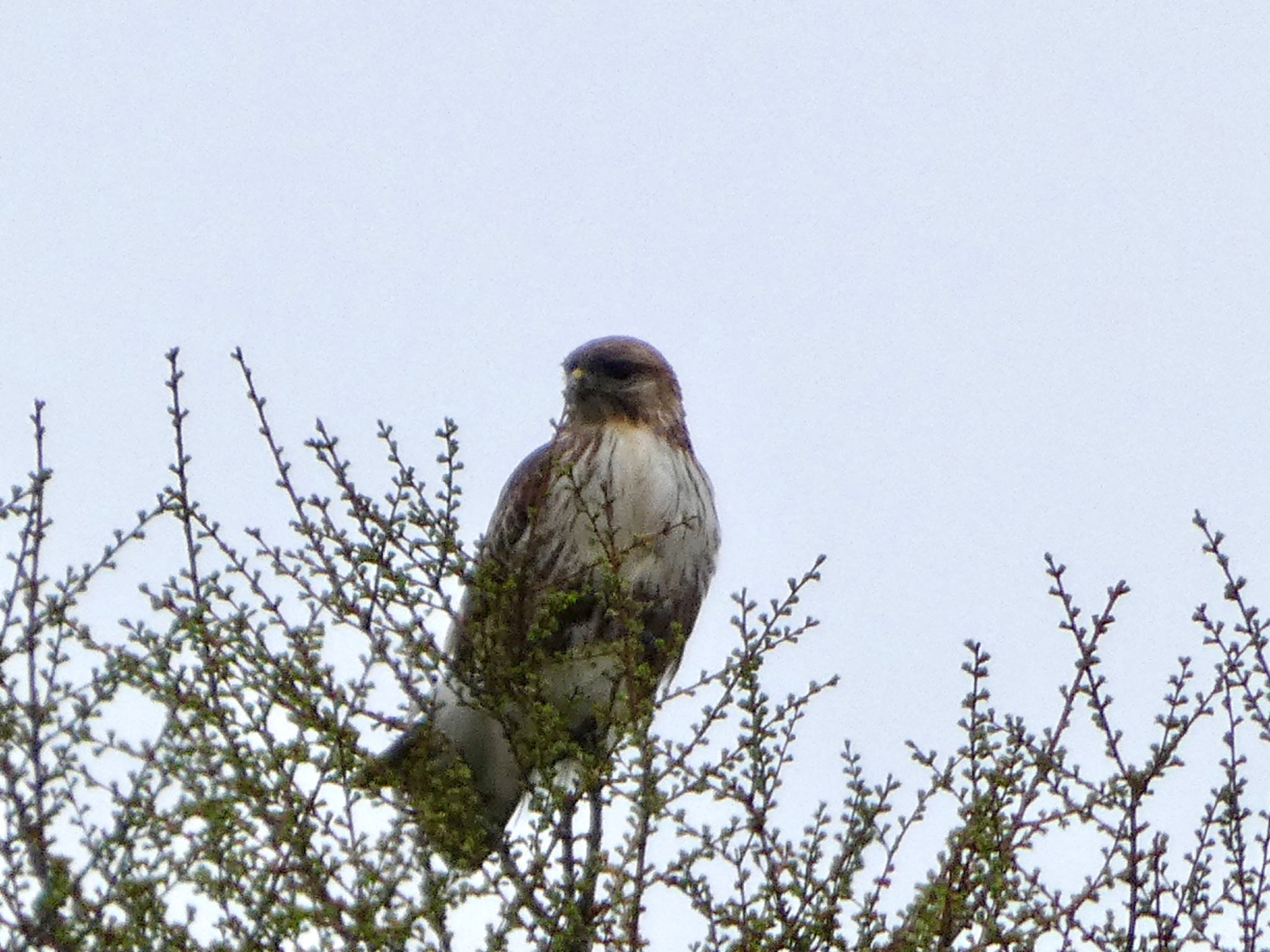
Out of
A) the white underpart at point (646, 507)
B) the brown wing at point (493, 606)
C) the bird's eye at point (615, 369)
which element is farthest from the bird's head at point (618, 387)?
the brown wing at point (493, 606)

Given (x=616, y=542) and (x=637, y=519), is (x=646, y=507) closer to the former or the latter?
(x=637, y=519)

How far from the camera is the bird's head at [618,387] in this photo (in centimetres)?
606

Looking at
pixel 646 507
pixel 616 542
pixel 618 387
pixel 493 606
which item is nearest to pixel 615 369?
pixel 618 387

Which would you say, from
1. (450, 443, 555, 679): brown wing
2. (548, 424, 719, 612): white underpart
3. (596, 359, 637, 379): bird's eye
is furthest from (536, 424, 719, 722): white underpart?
(450, 443, 555, 679): brown wing

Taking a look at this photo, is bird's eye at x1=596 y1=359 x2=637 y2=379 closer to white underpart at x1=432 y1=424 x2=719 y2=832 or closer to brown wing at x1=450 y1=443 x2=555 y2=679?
white underpart at x1=432 y1=424 x2=719 y2=832

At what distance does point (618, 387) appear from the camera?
610 centimetres

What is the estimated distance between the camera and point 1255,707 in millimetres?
3861

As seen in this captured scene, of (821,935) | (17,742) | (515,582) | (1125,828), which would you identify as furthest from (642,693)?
(17,742)

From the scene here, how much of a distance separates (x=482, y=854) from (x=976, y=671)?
1.12m

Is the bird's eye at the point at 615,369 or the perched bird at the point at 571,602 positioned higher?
the bird's eye at the point at 615,369

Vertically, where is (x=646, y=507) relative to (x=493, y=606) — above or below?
above

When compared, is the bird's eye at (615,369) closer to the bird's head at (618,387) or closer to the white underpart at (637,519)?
the bird's head at (618,387)

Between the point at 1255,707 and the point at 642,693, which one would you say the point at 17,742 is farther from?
the point at 1255,707

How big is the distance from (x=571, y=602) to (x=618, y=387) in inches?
74.8
